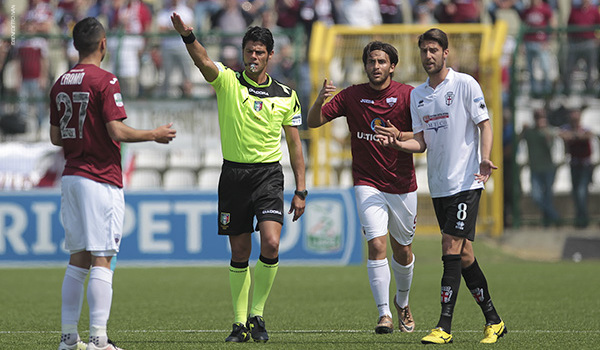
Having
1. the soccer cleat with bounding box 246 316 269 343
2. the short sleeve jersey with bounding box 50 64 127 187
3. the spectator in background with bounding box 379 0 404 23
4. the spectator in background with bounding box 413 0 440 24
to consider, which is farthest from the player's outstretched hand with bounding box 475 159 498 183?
the spectator in background with bounding box 413 0 440 24

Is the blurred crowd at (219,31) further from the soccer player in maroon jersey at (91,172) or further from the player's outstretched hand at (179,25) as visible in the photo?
the soccer player in maroon jersey at (91,172)

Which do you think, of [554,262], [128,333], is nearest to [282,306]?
[128,333]

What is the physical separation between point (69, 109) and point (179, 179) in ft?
37.5

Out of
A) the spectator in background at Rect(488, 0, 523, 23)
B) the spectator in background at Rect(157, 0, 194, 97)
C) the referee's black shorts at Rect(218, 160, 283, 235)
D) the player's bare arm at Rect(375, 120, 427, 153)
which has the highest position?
the spectator in background at Rect(488, 0, 523, 23)

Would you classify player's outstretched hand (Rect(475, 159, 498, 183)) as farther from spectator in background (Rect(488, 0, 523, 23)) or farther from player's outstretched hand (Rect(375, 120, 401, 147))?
spectator in background (Rect(488, 0, 523, 23))

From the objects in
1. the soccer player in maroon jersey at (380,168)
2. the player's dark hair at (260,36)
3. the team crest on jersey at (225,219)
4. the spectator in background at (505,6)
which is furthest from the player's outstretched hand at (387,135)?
the spectator in background at (505,6)

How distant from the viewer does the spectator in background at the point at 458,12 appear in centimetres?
1922

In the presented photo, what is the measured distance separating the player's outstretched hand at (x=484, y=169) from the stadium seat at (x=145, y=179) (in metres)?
11.3

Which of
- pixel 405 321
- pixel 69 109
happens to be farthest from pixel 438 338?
pixel 69 109

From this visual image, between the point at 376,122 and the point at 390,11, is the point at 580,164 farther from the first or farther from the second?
the point at 376,122

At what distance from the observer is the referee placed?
8.09 meters

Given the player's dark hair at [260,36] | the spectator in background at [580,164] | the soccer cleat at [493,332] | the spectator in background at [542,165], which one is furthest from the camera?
the spectator in background at [542,165]

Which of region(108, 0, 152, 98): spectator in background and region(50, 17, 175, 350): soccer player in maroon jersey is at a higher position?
region(108, 0, 152, 98): spectator in background

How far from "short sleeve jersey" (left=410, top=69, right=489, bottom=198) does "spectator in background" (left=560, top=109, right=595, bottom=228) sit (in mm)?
10316
